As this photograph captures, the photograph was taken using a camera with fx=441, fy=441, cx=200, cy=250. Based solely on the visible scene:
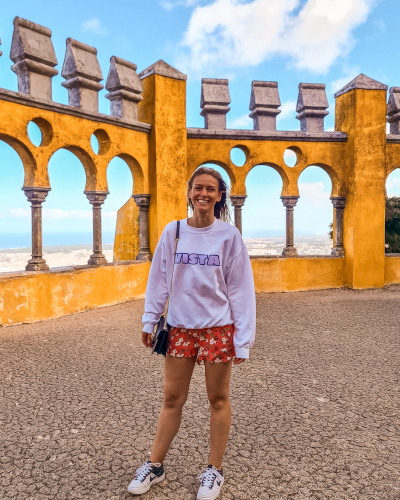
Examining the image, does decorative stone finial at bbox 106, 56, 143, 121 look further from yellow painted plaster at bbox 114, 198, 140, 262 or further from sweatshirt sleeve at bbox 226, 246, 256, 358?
sweatshirt sleeve at bbox 226, 246, 256, 358

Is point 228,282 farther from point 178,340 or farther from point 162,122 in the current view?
point 162,122

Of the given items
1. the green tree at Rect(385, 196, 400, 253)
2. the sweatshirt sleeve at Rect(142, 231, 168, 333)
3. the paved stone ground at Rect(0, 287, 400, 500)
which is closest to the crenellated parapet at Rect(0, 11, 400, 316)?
the paved stone ground at Rect(0, 287, 400, 500)

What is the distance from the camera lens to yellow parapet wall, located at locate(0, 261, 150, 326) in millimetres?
6051

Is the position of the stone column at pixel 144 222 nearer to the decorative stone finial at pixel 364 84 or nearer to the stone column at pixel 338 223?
the stone column at pixel 338 223

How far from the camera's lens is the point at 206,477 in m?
2.21

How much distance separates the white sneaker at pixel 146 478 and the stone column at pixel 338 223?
7763mm

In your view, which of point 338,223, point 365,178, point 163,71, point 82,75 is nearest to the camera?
point 82,75

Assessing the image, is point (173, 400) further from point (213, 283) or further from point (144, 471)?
point (213, 283)

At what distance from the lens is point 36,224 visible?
21.9ft

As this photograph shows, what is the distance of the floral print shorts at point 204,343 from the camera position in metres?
2.08

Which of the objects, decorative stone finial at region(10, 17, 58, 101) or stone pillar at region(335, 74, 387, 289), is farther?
stone pillar at region(335, 74, 387, 289)

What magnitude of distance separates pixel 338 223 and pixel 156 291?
25.8 ft

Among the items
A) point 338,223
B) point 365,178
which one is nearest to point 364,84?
point 365,178

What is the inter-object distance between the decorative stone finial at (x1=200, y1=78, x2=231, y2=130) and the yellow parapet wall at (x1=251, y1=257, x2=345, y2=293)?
281 centimetres
